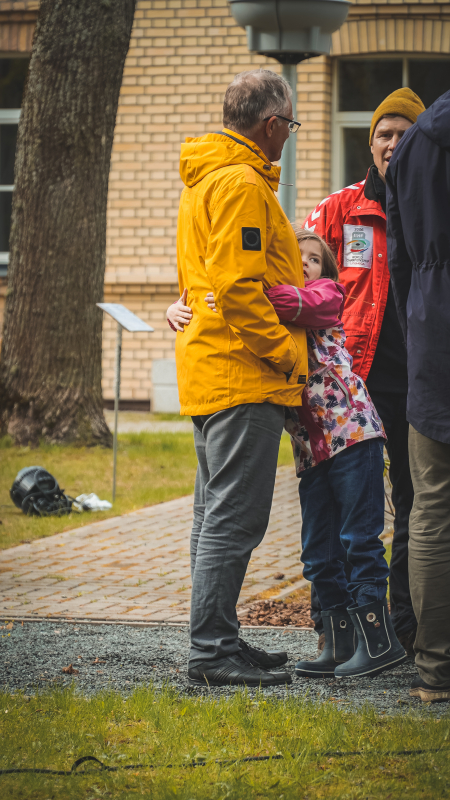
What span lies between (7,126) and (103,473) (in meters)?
7.44

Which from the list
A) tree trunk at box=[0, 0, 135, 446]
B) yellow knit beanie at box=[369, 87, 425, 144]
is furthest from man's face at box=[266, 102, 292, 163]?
tree trunk at box=[0, 0, 135, 446]

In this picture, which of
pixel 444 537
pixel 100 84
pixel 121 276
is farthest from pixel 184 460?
pixel 444 537

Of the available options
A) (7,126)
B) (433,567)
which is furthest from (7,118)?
(433,567)

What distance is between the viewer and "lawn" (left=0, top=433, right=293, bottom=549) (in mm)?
7043

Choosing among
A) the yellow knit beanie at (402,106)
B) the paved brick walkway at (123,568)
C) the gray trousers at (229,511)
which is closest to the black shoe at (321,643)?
the gray trousers at (229,511)

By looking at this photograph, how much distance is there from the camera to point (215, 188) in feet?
11.2

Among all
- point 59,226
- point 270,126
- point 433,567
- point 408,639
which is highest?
point 59,226

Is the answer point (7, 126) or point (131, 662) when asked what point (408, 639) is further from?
point (7, 126)

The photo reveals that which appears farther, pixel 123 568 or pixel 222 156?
pixel 123 568

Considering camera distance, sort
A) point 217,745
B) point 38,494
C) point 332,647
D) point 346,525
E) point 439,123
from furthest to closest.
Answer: point 38,494
point 332,647
point 346,525
point 439,123
point 217,745

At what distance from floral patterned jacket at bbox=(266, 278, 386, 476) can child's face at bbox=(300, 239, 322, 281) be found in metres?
0.05

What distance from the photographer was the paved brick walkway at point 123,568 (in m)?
4.92

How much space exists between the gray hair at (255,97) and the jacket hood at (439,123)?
0.55 m

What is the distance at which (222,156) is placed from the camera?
137 inches
